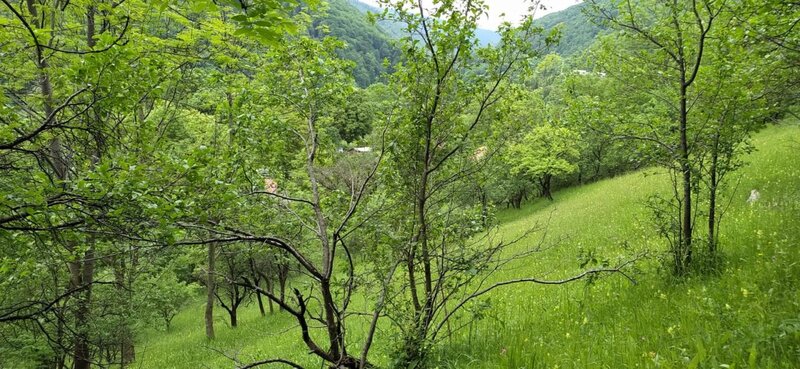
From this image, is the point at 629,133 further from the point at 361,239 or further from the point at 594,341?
the point at 361,239

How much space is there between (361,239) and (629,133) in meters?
4.51

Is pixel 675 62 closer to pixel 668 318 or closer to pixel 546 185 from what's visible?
pixel 668 318

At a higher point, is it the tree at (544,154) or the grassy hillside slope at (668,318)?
the tree at (544,154)

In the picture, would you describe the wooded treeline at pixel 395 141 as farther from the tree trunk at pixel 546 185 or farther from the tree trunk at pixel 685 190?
the tree trunk at pixel 546 185

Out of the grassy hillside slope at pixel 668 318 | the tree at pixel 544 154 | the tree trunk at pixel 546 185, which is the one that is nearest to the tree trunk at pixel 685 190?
the grassy hillside slope at pixel 668 318

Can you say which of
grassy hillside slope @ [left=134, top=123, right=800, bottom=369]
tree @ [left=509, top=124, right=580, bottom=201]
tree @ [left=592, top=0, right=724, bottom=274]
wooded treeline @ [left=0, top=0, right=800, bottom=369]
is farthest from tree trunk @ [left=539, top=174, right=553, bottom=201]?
wooded treeline @ [left=0, top=0, right=800, bottom=369]

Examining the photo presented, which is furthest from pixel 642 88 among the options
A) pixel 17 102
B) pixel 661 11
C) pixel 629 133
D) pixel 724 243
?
pixel 17 102

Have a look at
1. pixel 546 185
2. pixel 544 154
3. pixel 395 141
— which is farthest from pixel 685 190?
pixel 546 185

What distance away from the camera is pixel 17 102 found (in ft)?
16.7

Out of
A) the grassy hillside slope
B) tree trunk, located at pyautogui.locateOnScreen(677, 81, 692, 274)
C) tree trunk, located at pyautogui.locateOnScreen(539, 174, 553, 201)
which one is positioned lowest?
tree trunk, located at pyautogui.locateOnScreen(539, 174, 553, 201)

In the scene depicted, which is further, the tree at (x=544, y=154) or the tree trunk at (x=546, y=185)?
the tree trunk at (x=546, y=185)

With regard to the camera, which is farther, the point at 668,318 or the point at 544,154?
the point at 544,154

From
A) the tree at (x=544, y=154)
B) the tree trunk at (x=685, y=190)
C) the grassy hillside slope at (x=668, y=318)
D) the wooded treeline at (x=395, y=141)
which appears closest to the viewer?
the grassy hillside slope at (x=668, y=318)

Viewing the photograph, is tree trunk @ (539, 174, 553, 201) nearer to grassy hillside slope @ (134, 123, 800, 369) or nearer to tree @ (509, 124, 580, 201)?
tree @ (509, 124, 580, 201)
